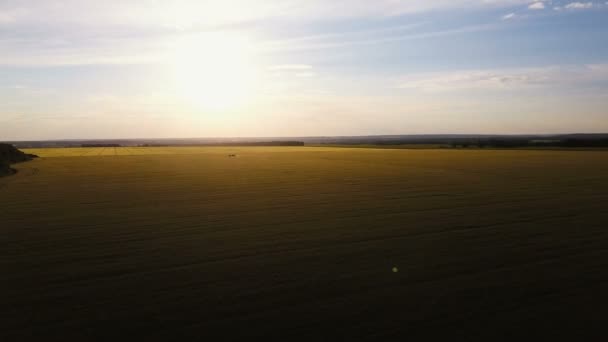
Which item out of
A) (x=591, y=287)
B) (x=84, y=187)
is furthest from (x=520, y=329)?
(x=84, y=187)

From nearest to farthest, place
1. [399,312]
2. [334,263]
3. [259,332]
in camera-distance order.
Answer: [259,332]
[399,312]
[334,263]

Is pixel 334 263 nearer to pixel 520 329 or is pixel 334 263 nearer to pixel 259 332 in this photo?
pixel 259 332

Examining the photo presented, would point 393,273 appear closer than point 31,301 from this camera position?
No

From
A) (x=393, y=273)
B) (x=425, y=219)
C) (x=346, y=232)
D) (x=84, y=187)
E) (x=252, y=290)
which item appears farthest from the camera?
(x=84, y=187)

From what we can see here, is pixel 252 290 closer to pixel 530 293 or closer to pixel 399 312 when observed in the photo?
pixel 399 312

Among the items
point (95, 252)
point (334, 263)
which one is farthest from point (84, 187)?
point (334, 263)

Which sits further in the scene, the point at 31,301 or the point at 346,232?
the point at 346,232
